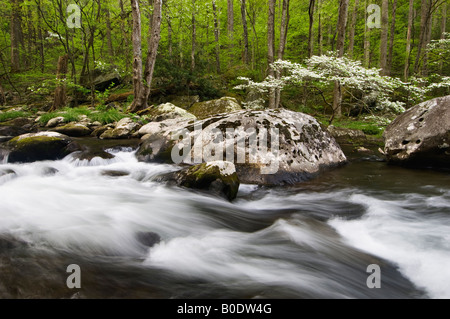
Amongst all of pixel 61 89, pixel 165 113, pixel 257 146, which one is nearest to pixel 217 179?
pixel 257 146

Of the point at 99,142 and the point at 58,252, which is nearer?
the point at 58,252

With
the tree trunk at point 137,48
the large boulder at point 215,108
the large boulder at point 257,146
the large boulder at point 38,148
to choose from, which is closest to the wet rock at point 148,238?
the large boulder at point 257,146

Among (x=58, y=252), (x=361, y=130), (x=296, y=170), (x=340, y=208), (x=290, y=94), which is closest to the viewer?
(x=58, y=252)

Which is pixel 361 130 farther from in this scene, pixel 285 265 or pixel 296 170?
pixel 285 265

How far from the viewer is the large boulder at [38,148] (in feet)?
19.5

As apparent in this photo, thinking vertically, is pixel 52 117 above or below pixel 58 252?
above

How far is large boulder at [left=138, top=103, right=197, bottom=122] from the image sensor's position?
9.48 meters

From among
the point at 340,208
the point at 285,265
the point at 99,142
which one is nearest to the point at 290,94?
the point at 99,142

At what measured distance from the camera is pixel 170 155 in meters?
5.82
